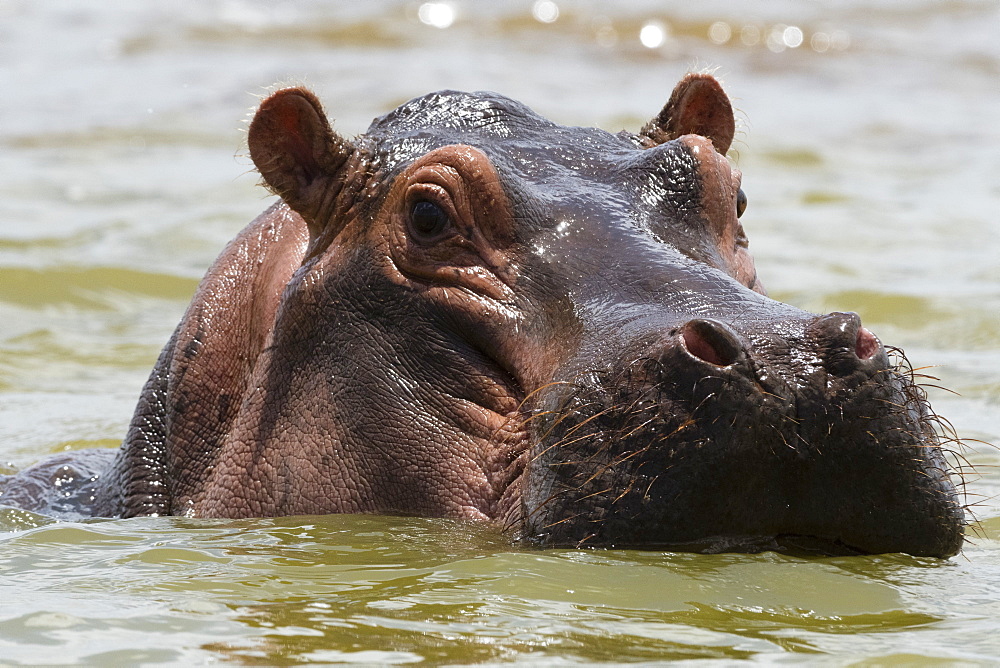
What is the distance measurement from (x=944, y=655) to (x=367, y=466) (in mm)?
1959

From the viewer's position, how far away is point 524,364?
4.94 meters

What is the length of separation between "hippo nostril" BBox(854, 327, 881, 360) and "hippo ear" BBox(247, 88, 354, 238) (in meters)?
2.05

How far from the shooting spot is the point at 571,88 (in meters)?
21.5

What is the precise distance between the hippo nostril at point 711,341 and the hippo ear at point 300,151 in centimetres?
174

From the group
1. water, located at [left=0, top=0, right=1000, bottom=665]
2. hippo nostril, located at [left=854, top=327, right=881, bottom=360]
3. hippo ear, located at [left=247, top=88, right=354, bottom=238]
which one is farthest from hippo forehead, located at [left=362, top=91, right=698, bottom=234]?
hippo nostril, located at [left=854, top=327, right=881, bottom=360]

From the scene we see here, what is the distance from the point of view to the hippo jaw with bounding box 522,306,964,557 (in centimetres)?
428

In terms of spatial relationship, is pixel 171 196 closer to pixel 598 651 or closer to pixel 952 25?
pixel 598 651

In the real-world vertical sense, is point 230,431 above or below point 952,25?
below

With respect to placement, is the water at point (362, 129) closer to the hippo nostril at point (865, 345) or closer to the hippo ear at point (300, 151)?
the hippo ear at point (300, 151)

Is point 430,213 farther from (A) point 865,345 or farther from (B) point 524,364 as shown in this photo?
(A) point 865,345

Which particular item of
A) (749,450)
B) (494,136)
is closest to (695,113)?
(494,136)

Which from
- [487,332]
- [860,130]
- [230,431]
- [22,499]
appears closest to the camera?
[487,332]

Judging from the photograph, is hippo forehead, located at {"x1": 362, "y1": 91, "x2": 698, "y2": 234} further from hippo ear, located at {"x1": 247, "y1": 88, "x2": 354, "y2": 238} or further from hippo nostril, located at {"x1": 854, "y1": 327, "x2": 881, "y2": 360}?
hippo nostril, located at {"x1": 854, "y1": 327, "x2": 881, "y2": 360}

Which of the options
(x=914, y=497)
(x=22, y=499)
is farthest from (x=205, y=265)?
(x=914, y=497)
